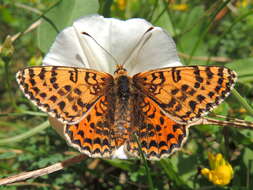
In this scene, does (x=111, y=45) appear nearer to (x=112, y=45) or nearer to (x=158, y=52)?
(x=112, y=45)

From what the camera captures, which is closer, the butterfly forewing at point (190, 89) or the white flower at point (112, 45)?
the butterfly forewing at point (190, 89)

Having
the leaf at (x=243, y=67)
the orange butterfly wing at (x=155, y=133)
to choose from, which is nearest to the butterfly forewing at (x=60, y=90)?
the orange butterfly wing at (x=155, y=133)

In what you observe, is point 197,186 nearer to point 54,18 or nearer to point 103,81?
point 103,81

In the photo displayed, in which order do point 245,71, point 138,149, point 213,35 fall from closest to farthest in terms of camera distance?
point 138,149, point 245,71, point 213,35

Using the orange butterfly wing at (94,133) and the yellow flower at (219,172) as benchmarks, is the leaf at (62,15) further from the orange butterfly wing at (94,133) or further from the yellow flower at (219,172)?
the yellow flower at (219,172)

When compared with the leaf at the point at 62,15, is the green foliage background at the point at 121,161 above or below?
below

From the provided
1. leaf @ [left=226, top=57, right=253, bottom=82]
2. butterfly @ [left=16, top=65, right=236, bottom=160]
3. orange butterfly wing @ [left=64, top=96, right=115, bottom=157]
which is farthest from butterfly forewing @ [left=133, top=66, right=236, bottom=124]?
leaf @ [left=226, top=57, right=253, bottom=82]

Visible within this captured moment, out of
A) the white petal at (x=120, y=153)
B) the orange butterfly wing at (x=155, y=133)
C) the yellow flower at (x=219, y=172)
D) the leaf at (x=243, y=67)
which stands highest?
the leaf at (x=243, y=67)

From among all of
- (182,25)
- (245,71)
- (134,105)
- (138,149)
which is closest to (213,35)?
(182,25)
